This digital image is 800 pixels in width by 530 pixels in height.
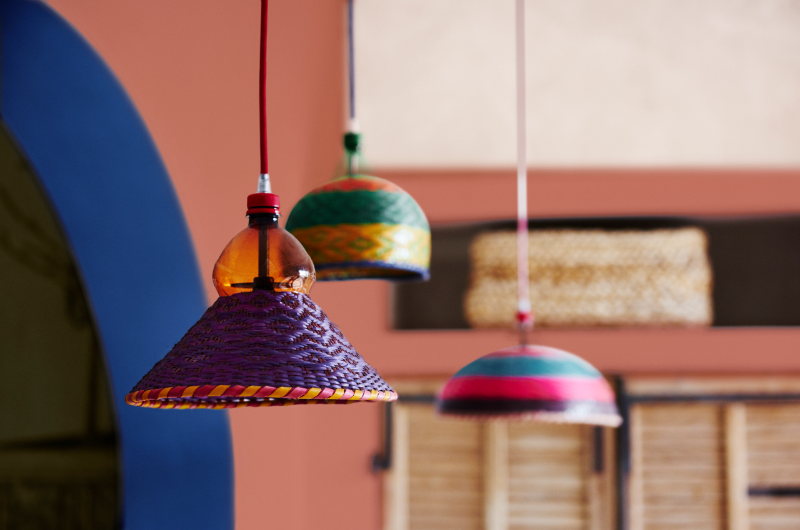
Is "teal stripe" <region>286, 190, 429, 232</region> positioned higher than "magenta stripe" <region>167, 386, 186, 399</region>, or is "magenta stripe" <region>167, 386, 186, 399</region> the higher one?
"teal stripe" <region>286, 190, 429, 232</region>

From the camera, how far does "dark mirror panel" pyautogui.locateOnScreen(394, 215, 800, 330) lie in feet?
10.4

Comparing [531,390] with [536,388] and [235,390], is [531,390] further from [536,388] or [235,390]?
[235,390]

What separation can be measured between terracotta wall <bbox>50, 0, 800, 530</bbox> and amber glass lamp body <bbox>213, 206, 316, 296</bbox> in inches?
76.9

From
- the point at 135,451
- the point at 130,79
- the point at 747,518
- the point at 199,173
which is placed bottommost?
the point at 747,518

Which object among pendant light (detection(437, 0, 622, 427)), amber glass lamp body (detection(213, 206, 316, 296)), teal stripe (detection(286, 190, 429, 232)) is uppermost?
teal stripe (detection(286, 190, 429, 232))

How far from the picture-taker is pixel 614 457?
123 inches

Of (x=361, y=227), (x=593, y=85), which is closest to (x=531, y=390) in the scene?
(x=361, y=227)

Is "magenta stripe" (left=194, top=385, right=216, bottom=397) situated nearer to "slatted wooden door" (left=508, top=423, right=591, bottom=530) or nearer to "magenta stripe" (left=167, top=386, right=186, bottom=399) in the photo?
"magenta stripe" (left=167, top=386, right=186, bottom=399)

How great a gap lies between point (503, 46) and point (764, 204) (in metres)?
1.32

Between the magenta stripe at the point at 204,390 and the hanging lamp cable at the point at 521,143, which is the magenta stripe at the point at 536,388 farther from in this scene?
the hanging lamp cable at the point at 521,143

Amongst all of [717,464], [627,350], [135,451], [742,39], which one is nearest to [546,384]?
[135,451]

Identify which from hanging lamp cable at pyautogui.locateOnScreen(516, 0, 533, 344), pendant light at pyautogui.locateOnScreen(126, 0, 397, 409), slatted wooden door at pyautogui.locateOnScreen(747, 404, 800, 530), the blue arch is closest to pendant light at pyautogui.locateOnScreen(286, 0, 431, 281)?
pendant light at pyautogui.locateOnScreen(126, 0, 397, 409)

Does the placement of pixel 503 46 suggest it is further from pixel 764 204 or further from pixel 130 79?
pixel 130 79

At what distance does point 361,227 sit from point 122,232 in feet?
3.87
